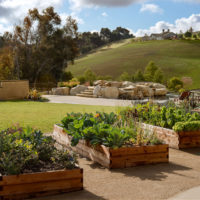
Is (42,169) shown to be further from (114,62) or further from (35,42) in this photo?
(114,62)

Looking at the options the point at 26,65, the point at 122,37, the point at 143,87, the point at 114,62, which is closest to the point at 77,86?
the point at 143,87

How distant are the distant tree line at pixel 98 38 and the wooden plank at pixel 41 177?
207 feet

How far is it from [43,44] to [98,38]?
4712 cm

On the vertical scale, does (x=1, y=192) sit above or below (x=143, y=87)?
below

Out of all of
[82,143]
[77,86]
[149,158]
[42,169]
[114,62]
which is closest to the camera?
[42,169]

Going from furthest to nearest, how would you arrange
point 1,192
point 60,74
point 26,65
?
1. point 60,74
2. point 26,65
3. point 1,192

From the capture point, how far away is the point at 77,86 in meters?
18.0

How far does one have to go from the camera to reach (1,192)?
3.02m

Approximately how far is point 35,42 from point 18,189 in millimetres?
25616

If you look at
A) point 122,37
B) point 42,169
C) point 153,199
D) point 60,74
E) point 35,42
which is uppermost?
point 122,37

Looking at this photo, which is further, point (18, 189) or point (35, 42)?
point (35, 42)

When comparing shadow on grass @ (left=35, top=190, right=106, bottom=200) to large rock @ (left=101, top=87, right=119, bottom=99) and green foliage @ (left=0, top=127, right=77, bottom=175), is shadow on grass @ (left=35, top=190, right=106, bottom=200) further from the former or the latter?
large rock @ (left=101, top=87, right=119, bottom=99)

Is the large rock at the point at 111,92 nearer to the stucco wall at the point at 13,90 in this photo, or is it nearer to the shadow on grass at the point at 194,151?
the stucco wall at the point at 13,90

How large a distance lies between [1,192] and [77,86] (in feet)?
49.5
